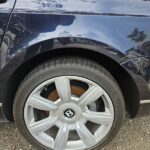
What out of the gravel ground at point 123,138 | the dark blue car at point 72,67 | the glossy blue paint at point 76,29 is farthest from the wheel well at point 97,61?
the gravel ground at point 123,138

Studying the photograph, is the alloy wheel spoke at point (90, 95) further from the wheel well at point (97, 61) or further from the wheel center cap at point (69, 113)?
the wheel well at point (97, 61)

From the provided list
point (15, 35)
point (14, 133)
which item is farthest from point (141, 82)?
point (14, 133)

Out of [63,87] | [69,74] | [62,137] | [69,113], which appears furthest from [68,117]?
[69,74]

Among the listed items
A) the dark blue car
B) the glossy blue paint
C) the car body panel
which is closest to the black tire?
the dark blue car

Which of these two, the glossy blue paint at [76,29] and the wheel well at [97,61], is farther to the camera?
the wheel well at [97,61]

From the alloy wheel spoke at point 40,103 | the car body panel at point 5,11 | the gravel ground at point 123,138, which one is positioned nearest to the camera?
the car body panel at point 5,11

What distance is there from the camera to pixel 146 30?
2.35m

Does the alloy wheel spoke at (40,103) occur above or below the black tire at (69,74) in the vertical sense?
below

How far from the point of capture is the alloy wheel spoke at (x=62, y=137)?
2686 mm

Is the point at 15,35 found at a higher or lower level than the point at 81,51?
higher

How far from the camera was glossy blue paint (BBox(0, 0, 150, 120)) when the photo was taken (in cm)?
230

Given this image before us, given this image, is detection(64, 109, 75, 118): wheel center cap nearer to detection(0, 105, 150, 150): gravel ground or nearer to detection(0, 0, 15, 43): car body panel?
detection(0, 105, 150, 150): gravel ground

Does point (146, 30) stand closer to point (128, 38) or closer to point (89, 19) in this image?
point (128, 38)

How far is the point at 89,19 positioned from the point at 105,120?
77cm
